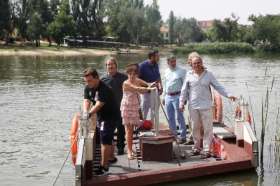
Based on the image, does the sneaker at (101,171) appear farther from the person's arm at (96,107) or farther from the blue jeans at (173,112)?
the blue jeans at (173,112)

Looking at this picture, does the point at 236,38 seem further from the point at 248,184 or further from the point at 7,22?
the point at 248,184

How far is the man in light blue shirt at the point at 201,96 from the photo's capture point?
31.0ft

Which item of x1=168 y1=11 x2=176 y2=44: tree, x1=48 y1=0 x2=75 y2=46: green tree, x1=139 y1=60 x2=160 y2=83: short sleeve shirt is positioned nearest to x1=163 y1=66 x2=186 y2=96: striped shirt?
x1=139 y1=60 x2=160 y2=83: short sleeve shirt

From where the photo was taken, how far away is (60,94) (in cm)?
2530

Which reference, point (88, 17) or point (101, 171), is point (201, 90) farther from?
point (88, 17)

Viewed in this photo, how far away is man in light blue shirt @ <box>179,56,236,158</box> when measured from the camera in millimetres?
9461

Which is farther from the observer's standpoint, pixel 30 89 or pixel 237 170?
pixel 30 89

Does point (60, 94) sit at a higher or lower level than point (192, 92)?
lower

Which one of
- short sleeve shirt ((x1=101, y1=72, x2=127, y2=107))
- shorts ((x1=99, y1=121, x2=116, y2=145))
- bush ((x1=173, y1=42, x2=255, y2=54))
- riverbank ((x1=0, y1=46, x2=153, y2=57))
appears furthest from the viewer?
bush ((x1=173, y1=42, x2=255, y2=54))

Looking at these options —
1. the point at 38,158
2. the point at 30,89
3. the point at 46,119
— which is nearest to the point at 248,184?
the point at 38,158

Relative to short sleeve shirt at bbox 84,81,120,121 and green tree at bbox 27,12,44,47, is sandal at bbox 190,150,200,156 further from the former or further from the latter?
green tree at bbox 27,12,44,47

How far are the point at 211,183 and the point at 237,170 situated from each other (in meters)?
0.58

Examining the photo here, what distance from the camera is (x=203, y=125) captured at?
960 centimetres

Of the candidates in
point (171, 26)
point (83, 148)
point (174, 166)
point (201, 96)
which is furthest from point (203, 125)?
point (171, 26)
